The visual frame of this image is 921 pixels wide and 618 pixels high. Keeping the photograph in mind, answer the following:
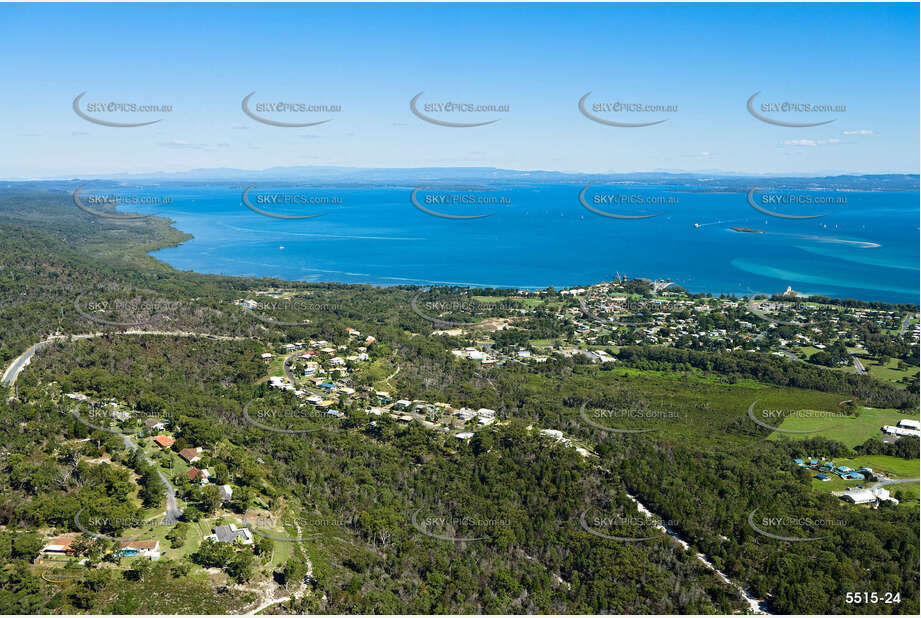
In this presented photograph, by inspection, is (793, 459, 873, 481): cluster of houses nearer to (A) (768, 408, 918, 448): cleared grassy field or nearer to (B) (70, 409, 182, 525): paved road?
(A) (768, 408, 918, 448): cleared grassy field

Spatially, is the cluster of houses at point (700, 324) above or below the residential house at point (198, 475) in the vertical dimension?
above

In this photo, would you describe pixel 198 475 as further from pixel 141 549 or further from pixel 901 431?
pixel 901 431

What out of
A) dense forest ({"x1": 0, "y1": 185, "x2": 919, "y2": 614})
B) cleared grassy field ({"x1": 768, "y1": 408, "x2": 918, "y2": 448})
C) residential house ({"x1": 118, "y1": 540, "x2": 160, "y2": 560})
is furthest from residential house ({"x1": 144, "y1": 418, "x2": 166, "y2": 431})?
cleared grassy field ({"x1": 768, "y1": 408, "x2": 918, "y2": 448})

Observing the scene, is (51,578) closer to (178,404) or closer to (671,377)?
(178,404)

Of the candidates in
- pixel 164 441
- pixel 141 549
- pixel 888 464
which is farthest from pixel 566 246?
pixel 141 549

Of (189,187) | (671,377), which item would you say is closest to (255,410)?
(671,377)

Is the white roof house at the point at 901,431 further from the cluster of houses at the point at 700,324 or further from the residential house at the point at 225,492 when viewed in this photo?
the residential house at the point at 225,492

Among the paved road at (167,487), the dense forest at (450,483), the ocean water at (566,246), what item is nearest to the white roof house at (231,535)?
the dense forest at (450,483)
